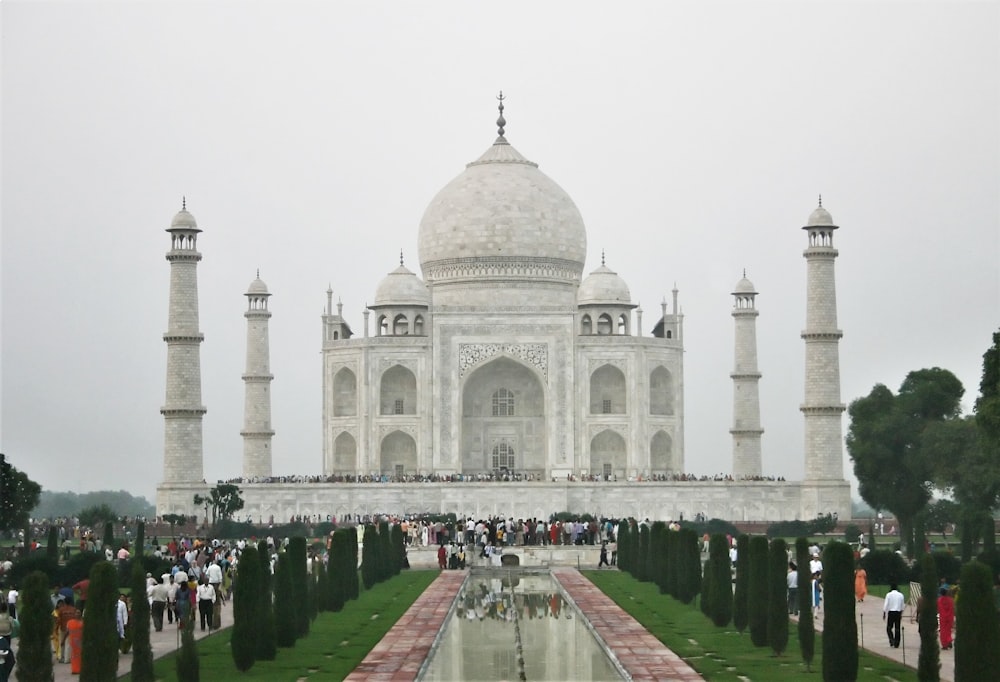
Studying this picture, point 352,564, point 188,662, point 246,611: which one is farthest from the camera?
point 352,564

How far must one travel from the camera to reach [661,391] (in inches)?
1732

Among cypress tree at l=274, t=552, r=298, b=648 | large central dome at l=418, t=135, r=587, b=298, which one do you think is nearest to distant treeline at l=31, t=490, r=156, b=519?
large central dome at l=418, t=135, r=587, b=298

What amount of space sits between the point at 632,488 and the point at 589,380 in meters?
4.90

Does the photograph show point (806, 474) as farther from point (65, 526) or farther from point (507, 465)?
point (65, 526)

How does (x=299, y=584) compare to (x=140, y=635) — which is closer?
(x=140, y=635)

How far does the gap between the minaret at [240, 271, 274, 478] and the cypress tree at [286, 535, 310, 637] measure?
24826mm

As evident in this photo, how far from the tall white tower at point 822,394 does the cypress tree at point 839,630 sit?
24.9 m

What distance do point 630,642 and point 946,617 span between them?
2.89 meters

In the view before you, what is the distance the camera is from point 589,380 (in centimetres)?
4300

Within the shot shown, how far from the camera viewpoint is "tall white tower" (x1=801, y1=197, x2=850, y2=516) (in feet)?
127

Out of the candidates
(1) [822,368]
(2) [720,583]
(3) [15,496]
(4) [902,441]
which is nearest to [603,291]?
(1) [822,368]

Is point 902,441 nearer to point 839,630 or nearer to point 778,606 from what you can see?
point 778,606

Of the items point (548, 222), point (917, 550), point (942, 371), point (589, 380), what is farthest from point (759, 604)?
point (548, 222)

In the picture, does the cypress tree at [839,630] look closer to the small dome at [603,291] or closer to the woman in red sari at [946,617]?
the woman in red sari at [946,617]
